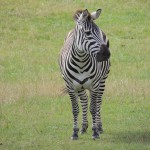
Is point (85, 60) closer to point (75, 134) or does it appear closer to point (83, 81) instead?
point (83, 81)

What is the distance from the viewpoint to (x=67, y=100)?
16750 millimetres

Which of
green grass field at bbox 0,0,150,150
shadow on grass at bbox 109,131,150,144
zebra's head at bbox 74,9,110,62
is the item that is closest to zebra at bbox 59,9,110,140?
zebra's head at bbox 74,9,110,62

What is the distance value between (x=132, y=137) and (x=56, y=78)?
7423mm

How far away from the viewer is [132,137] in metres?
12.6

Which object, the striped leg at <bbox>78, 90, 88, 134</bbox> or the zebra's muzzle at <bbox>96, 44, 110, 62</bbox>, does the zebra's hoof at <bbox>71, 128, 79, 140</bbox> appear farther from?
the zebra's muzzle at <bbox>96, 44, 110, 62</bbox>

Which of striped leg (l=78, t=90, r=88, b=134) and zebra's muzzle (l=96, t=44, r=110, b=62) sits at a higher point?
zebra's muzzle (l=96, t=44, r=110, b=62)

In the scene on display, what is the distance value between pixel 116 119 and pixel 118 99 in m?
2.05

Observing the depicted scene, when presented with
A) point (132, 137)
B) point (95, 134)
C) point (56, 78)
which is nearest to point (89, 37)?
point (95, 134)

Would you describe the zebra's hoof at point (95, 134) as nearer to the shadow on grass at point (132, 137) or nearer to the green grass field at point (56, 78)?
the green grass field at point (56, 78)

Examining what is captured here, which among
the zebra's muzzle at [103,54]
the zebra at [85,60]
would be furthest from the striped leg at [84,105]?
the zebra's muzzle at [103,54]

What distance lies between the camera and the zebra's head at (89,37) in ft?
37.3

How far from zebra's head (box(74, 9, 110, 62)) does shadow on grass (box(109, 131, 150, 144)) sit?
6.21 ft

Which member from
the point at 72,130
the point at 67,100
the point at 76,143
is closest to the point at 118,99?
the point at 67,100

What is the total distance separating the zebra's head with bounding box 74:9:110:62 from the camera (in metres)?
11.4
